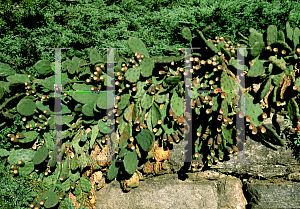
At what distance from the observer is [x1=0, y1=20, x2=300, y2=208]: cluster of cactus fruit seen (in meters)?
2.13

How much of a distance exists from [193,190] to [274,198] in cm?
85

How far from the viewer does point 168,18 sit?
3.02m

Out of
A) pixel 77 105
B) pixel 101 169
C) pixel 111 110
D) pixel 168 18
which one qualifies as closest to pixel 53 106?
pixel 77 105

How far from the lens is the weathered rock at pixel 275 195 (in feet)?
7.52

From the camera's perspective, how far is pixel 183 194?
2.56 meters

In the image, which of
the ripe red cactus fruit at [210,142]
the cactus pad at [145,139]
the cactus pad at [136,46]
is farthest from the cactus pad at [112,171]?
the cactus pad at [136,46]

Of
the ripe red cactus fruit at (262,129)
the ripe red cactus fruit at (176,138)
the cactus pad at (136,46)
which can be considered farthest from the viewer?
the cactus pad at (136,46)

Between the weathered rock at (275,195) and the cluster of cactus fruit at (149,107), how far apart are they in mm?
510

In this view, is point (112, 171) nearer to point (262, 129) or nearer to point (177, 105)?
point (177, 105)

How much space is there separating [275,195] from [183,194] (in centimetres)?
97

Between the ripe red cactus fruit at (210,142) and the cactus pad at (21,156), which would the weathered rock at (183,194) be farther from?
the cactus pad at (21,156)
